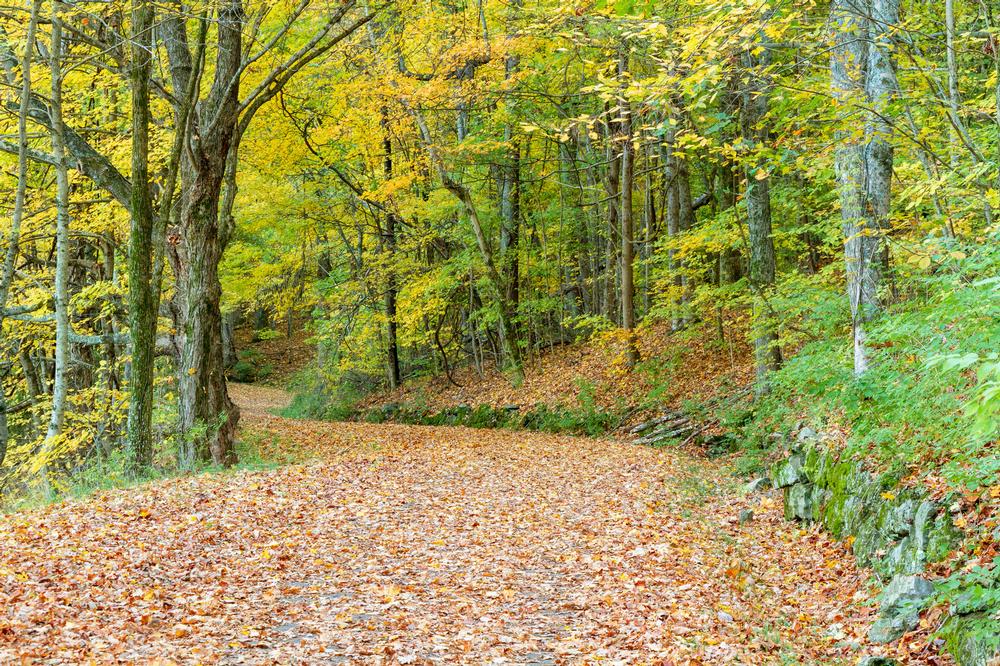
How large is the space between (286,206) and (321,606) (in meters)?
16.1

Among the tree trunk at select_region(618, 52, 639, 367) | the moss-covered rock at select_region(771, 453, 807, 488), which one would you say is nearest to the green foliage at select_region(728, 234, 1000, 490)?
the moss-covered rock at select_region(771, 453, 807, 488)

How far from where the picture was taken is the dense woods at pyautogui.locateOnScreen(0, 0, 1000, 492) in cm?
715

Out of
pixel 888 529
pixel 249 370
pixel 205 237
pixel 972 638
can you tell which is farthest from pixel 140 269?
pixel 249 370

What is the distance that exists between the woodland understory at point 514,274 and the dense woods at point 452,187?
3.4 inches

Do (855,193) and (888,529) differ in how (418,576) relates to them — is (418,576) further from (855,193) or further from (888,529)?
(855,193)

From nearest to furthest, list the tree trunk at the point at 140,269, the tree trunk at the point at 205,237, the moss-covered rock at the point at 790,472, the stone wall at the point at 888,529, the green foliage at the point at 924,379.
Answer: the stone wall at the point at 888,529 < the green foliage at the point at 924,379 < the moss-covered rock at the point at 790,472 < the tree trunk at the point at 140,269 < the tree trunk at the point at 205,237

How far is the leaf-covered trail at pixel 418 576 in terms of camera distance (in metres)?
4.80

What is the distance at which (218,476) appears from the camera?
989 centimetres

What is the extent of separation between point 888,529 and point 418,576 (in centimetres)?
366

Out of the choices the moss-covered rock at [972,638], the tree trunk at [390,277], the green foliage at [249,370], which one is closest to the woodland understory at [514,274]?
the moss-covered rock at [972,638]

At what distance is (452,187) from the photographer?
18609mm

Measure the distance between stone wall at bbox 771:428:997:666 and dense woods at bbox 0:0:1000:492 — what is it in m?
1.16

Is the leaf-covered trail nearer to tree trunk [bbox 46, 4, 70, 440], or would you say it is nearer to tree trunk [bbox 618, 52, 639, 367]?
tree trunk [bbox 46, 4, 70, 440]

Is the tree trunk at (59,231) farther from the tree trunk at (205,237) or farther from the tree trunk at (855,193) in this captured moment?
the tree trunk at (855,193)
